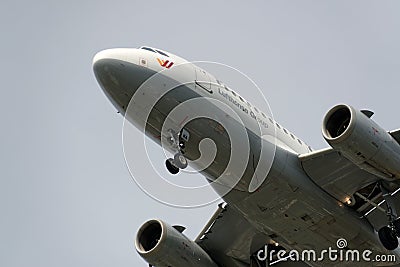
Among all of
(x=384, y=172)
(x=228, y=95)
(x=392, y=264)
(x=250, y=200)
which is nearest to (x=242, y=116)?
(x=228, y=95)

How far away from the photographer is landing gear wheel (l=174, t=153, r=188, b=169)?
30531mm

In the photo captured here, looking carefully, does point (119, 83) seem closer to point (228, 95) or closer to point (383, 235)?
point (228, 95)

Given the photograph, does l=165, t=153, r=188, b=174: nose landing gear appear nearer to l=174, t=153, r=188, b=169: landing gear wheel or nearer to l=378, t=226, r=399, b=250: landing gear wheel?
l=174, t=153, r=188, b=169: landing gear wheel

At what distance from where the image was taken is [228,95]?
31875 mm

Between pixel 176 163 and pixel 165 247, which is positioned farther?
pixel 165 247

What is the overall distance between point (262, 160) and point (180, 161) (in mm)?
2863

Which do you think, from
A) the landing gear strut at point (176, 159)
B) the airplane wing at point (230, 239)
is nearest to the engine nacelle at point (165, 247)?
the airplane wing at point (230, 239)

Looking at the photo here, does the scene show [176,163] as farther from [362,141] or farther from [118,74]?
[362,141]

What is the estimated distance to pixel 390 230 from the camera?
1235 inches

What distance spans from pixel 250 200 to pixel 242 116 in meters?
2.93

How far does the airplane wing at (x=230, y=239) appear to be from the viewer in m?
35.3

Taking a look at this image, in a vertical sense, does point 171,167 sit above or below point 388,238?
below

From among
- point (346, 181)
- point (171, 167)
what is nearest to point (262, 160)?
point (171, 167)

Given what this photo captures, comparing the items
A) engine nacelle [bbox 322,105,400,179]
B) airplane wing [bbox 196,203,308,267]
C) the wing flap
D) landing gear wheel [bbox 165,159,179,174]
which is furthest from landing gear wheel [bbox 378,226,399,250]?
landing gear wheel [bbox 165,159,179,174]
